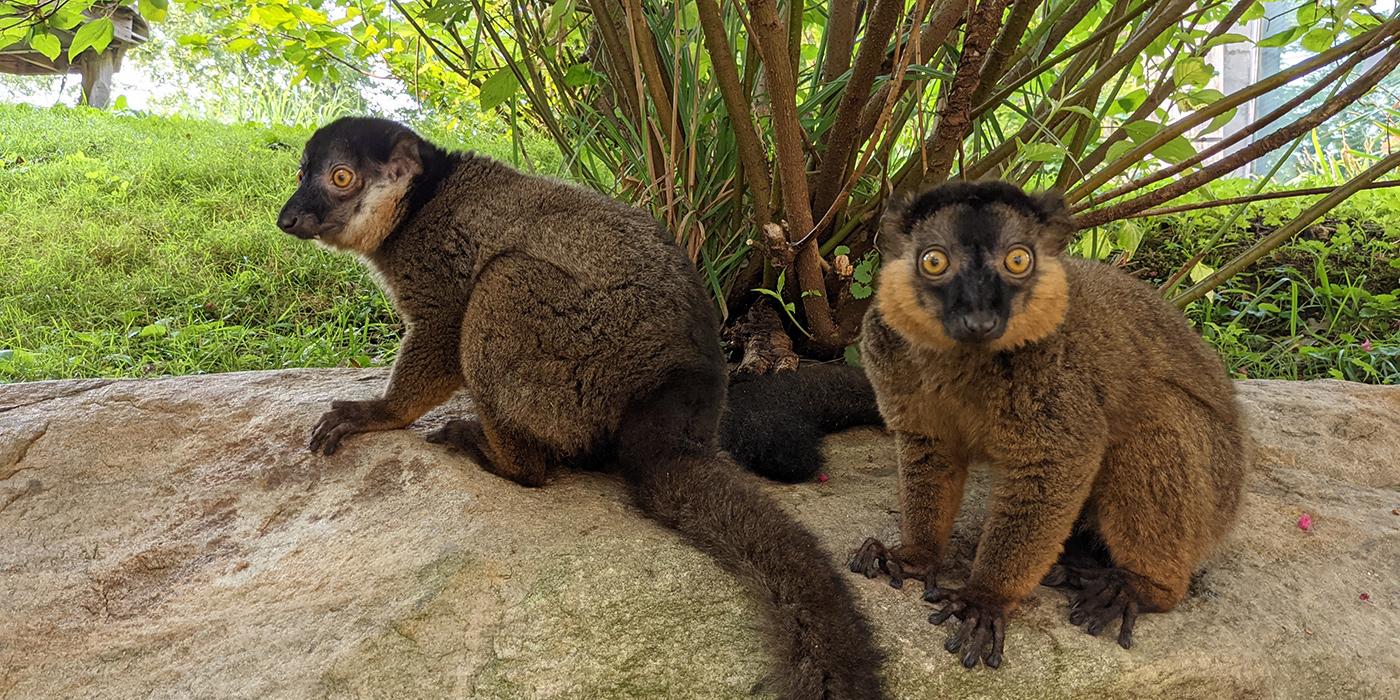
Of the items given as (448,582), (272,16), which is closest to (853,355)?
(448,582)

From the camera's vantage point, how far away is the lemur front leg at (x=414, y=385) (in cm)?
370

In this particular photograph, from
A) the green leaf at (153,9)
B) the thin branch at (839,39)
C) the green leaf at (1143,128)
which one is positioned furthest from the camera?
the thin branch at (839,39)

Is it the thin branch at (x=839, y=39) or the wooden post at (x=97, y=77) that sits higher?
the wooden post at (x=97, y=77)

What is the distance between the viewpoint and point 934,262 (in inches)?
105

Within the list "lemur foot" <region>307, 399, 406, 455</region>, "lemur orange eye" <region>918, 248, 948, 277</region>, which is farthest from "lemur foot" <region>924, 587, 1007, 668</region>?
"lemur foot" <region>307, 399, 406, 455</region>

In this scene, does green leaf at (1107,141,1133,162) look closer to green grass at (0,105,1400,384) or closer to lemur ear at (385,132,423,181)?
lemur ear at (385,132,423,181)

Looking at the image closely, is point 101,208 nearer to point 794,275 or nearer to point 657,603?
point 794,275

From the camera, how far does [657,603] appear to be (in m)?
2.73

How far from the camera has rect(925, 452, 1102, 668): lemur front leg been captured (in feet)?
8.78

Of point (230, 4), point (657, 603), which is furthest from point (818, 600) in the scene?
point (230, 4)

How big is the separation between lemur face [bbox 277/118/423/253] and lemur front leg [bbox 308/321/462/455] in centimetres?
60

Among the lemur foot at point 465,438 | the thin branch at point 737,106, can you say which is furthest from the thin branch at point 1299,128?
the lemur foot at point 465,438

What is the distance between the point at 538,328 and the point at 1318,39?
3.24 meters

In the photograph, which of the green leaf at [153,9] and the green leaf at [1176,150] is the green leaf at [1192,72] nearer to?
the green leaf at [1176,150]
